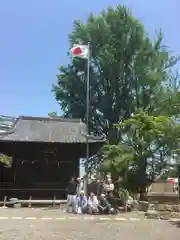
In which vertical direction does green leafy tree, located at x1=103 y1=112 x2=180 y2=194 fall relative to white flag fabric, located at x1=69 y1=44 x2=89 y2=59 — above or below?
below

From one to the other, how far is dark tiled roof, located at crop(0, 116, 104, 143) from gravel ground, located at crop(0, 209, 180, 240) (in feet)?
27.8

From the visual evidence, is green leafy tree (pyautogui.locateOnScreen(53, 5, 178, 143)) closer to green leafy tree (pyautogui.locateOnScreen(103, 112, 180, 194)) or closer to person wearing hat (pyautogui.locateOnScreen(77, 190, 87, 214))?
green leafy tree (pyautogui.locateOnScreen(103, 112, 180, 194))

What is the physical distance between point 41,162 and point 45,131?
193 centimetres

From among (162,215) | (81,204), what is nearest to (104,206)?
(81,204)

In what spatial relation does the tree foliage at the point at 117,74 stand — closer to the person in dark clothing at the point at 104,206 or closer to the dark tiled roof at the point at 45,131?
the dark tiled roof at the point at 45,131

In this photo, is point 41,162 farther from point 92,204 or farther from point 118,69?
point 118,69

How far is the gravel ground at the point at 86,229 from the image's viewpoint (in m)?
11.3

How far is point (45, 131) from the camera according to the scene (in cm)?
2381

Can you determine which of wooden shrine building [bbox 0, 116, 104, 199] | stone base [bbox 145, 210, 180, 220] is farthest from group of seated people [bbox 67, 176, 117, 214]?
wooden shrine building [bbox 0, 116, 104, 199]

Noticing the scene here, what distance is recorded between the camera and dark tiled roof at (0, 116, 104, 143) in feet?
73.7

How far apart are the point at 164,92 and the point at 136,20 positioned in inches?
280

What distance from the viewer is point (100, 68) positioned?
35062mm

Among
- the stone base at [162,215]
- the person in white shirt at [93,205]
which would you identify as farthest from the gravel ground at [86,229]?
the person in white shirt at [93,205]

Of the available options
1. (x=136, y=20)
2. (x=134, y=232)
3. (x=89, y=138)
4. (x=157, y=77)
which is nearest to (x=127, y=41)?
(x=136, y=20)
